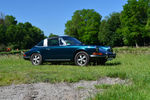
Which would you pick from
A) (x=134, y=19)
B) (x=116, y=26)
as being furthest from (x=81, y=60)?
(x=116, y=26)

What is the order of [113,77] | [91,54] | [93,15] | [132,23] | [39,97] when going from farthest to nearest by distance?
1. [93,15]
2. [132,23]
3. [91,54]
4. [113,77]
5. [39,97]

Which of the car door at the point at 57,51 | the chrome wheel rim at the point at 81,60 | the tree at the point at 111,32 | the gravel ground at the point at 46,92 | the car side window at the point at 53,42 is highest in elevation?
the tree at the point at 111,32

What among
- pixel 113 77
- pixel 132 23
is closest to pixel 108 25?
pixel 132 23

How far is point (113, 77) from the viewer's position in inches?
224

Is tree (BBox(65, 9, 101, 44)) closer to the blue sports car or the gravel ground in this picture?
the blue sports car

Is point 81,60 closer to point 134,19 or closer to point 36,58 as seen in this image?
point 36,58

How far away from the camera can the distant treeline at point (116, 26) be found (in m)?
48.7

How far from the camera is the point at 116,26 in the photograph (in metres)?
65.9

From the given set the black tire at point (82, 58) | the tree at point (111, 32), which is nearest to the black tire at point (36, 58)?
the black tire at point (82, 58)

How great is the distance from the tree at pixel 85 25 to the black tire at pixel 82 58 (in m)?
58.6

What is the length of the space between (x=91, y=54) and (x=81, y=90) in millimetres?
5472

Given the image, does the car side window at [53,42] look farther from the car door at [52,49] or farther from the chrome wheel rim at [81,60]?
the chrome wheel rim at [81,60]

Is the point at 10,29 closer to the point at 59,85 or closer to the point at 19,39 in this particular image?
the point at 19,39

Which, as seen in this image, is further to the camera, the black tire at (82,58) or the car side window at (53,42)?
the car side window at (53,42)
